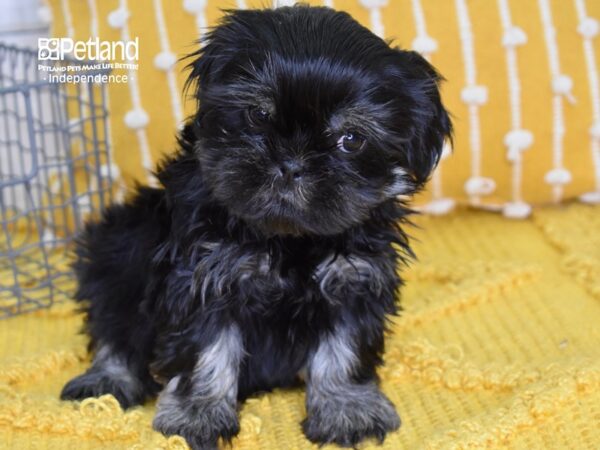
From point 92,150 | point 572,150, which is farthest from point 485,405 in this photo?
point 92,150

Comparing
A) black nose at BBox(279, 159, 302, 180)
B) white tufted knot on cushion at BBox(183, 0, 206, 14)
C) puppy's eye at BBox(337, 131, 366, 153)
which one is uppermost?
white tufted knot on cushion at BBox(183, 0, 206, 14)

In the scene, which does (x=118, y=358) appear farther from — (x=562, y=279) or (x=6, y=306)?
(x=562, y=279)

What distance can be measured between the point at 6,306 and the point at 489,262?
1429 millimetres

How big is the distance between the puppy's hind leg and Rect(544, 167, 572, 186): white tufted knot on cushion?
1.56m

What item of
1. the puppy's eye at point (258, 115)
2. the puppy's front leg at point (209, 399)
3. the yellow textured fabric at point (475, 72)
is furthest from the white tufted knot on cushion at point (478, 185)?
the puppy's eye at point (258, 115)

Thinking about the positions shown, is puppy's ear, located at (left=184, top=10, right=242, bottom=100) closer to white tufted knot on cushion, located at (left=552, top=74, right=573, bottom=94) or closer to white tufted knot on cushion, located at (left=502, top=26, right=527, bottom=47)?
white tufted knot on cushion, located at (left=502, top=26, right=527, bottom=47)

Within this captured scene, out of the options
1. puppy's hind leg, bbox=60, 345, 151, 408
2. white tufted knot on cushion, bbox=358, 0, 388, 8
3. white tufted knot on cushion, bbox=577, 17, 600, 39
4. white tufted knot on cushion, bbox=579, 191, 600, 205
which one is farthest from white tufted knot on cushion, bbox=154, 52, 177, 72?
white tufted knot on cushion, bbox=579, 191, 600, 205

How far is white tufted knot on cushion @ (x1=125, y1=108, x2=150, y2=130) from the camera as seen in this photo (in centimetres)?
272

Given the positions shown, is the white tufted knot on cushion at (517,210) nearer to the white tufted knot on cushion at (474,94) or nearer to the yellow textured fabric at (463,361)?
the yellow textured fabric at (463,361)

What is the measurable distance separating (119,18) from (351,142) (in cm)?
135

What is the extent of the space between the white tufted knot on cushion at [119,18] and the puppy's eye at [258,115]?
4.06 ft

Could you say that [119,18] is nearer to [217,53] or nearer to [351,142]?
[217,53]

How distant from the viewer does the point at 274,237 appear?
70.1 inches

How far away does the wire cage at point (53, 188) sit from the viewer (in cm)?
246
